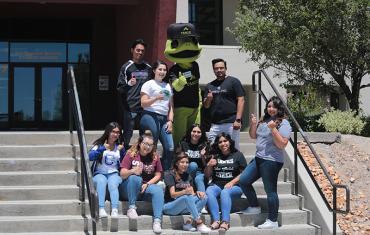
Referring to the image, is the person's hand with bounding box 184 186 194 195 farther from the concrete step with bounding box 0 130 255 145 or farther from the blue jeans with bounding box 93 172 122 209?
the concrete step with bounding box 0 130 255 145

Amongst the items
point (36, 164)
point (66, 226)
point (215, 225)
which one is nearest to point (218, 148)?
point (215, 225)

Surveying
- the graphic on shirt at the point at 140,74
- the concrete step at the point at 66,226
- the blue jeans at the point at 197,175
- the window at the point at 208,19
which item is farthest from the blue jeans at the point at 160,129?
the window at the point at 208,19

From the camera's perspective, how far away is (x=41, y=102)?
59.3 feet

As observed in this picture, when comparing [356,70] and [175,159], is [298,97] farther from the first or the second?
[175,159]

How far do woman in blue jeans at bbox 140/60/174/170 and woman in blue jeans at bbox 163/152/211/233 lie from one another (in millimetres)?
474

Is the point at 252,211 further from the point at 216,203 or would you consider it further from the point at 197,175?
the point at 197,175

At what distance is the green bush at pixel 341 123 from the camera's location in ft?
34.3

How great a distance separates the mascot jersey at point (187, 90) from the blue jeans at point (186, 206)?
1.44 metres

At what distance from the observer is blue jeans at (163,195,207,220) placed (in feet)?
21.5

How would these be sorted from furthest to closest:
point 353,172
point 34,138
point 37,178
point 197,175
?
point 353,172, point 34,138, point 37,178, point 197,175

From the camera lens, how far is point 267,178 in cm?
682

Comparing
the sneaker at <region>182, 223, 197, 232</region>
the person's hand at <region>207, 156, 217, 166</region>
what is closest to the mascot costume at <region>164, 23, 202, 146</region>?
the person's hand at <region>207, 156, 217, 166</region>

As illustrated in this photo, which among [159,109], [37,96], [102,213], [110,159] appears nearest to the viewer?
[102,213]

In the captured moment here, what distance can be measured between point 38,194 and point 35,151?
1.14 meters
